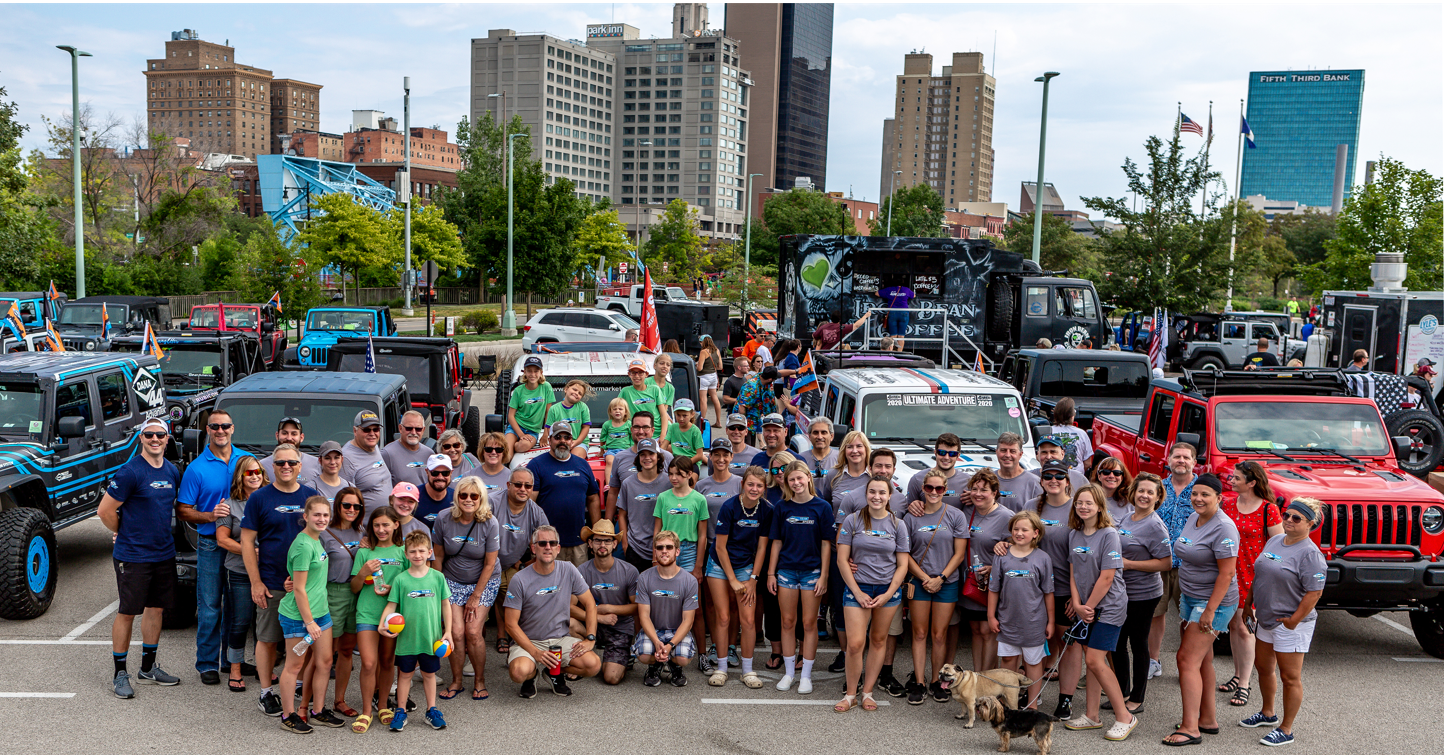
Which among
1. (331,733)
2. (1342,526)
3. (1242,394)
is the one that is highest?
(1242,394)

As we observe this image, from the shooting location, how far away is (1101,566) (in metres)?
6.47

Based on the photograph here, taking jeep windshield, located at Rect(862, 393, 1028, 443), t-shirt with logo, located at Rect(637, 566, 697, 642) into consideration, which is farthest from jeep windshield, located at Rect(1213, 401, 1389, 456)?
t-shirt with logo, located at Rect(637, 566, 697, 642)

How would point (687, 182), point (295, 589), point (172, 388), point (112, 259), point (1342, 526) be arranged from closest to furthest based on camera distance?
point (295, 589) < point (1342, 526) < point (172, 388) < point (112, 259) < point (687, 182)

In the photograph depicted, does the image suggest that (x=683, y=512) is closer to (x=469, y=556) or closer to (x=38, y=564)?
(x=469, y=556)

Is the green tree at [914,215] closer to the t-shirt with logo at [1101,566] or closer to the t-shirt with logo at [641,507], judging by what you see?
the t-shirt with logo at [641,507]

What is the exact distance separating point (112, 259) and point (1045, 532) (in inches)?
1703

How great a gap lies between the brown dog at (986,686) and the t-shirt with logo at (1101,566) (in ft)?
2.12

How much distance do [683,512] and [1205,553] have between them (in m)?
3.34

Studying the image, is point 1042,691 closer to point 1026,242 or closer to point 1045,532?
point 1045,532

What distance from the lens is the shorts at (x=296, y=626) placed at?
21.1 feet

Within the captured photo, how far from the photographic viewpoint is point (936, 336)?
2273 centimetres

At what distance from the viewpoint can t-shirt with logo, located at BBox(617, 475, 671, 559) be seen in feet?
25.6

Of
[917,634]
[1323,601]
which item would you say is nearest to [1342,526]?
[1323,601]

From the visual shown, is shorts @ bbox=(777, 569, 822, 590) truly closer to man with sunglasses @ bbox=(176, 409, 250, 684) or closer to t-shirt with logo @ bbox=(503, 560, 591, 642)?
t-shirt with logo @ bbox=(503, 560, 591, 642)
